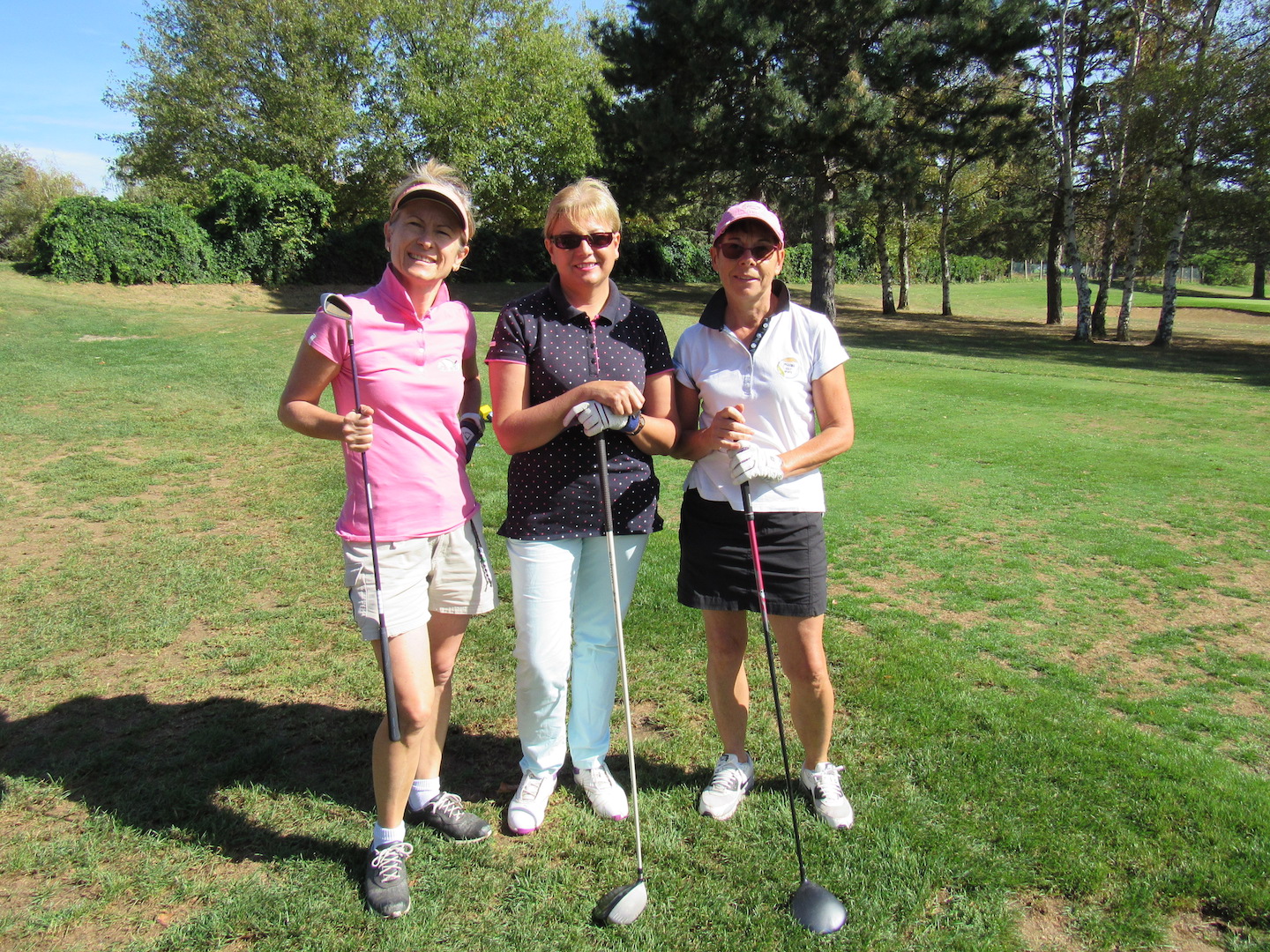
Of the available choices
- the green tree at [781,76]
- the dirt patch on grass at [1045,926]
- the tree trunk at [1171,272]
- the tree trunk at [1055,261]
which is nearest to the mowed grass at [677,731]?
the dirt patch on grass at [1045,926]

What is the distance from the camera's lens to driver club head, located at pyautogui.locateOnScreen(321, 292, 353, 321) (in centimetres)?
266

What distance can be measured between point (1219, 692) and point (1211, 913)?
2.09m

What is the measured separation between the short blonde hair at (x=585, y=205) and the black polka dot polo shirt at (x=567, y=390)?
0.73 feet

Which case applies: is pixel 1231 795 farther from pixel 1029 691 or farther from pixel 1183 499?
pixel 1183 499

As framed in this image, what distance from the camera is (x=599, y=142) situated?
2580 centimetres

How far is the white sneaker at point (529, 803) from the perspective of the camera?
3072mm

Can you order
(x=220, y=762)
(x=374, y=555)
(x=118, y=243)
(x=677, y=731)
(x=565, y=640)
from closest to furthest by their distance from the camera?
(x=374, y=555) < (x=565, y=640) < (x=220, y=762) < (x=677, y=731) < (x=118, y=243)

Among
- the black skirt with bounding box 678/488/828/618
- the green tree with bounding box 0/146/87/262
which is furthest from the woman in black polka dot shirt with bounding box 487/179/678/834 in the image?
the green tree with bounding box 0/146/87/262

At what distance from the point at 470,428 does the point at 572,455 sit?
1.25 feet

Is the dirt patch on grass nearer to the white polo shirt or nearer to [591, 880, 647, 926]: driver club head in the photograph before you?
[591, 880, 647, 926]: driver club head

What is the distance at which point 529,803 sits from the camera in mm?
3121

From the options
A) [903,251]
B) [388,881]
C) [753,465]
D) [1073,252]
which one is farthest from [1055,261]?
[388,881]

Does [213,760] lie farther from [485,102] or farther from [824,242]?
[485,102]

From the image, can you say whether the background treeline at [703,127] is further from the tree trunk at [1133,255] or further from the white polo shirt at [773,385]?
the white polo shirt at [773,385]
